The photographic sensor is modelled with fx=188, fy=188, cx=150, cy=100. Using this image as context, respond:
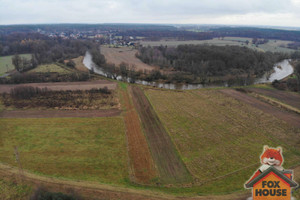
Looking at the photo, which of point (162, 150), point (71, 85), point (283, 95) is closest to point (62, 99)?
point (71, 85)

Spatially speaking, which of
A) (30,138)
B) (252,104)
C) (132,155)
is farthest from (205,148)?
(30,138)

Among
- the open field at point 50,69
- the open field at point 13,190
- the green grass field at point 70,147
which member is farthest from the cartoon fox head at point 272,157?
the open field at point 50,69

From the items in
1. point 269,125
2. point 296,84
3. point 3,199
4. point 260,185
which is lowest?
point 3,199

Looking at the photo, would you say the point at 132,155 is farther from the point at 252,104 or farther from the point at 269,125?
the point at 252,104

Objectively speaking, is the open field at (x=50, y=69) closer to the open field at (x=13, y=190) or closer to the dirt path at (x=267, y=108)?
the open field at (x=13, y=190)

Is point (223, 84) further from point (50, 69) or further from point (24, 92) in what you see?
point (50, 69)
